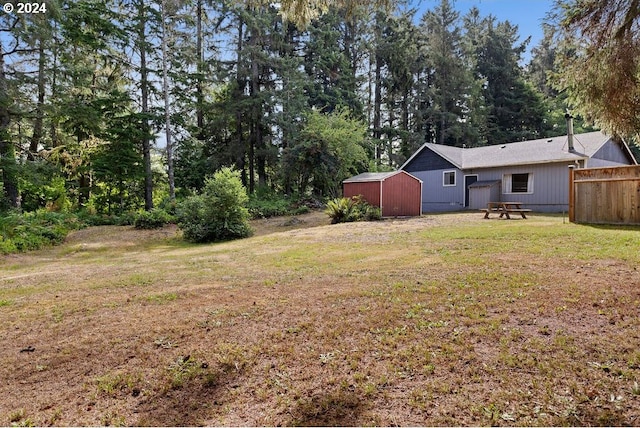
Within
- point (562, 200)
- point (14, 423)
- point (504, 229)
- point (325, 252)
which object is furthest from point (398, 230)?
point (14, 423)

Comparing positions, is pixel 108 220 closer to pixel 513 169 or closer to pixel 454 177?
pixel 454 177

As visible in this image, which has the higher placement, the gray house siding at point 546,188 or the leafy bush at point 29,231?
the gray house siding at point 546,188

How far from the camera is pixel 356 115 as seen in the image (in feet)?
90.3

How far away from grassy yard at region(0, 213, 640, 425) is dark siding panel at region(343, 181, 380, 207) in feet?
30.7

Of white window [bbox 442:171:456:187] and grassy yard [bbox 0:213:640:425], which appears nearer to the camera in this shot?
grassy yard [bbox 0:213:640:425]

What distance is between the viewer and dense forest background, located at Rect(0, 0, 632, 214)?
13.7 m

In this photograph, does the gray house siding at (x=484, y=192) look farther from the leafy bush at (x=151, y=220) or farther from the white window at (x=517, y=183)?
the leafy bush at (x=151, y=220)

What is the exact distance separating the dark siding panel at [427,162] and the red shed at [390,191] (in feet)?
12.3

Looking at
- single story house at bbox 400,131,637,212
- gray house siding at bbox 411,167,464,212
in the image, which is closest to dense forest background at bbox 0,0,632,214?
single story house at bbox 400,131,637,212

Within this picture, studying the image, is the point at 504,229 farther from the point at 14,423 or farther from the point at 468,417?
the point at 14,423

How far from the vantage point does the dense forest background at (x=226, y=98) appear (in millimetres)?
13727

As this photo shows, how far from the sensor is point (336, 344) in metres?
3.31

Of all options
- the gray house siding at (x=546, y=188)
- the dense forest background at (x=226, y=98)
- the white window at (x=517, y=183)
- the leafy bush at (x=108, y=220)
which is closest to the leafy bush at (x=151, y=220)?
the leafy bush at (x=108, y=220)

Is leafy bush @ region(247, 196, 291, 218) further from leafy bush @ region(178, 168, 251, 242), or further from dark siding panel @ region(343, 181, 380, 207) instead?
leafy bush @ region(178, 168, 251, 242)
